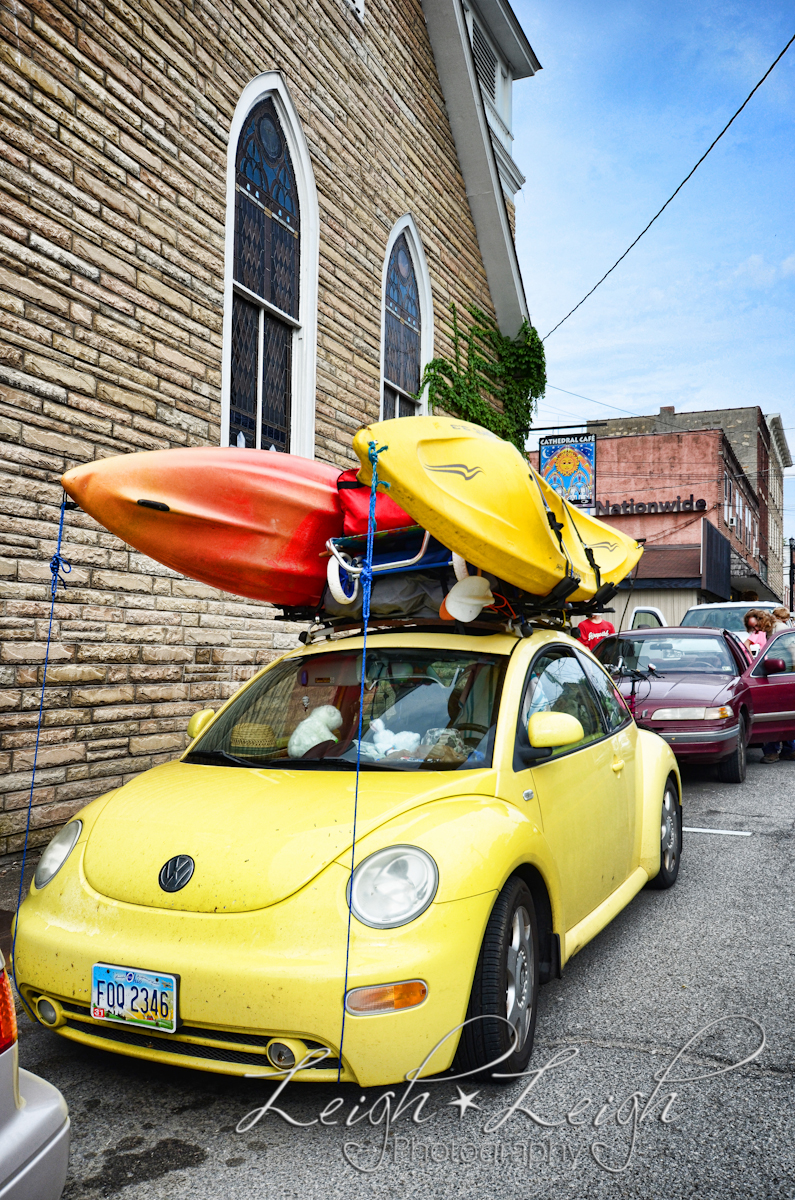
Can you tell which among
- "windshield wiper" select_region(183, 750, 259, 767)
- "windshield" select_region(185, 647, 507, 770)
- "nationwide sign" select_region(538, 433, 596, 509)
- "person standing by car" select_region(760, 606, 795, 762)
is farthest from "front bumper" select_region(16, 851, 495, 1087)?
"nationwide sign" select_region(538, 433, 596, 509)

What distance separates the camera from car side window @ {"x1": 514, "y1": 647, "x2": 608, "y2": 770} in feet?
13.2

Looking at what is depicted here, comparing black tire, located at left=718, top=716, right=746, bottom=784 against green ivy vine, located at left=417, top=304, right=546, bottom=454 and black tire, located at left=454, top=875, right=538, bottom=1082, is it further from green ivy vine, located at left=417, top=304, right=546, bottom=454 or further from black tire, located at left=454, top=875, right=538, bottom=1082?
black tire, located at left=454, top=875, right=538, bottom=1082

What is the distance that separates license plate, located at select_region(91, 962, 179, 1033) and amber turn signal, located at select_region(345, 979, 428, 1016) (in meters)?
0.54

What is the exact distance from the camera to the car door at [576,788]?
3738 mm

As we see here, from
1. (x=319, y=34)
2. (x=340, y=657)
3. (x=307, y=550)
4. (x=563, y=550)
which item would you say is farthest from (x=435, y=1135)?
(x=319, y=34)

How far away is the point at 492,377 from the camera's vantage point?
1363cm

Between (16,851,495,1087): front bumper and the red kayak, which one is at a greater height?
the red kayak

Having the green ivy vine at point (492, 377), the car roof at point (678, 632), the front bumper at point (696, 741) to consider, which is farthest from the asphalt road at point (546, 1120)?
the green ivy vine at point (492, 377)

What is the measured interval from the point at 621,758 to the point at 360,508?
1871 mm

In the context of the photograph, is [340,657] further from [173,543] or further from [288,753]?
[173,543]

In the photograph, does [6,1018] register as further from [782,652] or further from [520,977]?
[782,652]

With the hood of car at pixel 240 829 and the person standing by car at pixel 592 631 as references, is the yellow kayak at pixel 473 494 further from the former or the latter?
the person standing by car at pixel 592 631

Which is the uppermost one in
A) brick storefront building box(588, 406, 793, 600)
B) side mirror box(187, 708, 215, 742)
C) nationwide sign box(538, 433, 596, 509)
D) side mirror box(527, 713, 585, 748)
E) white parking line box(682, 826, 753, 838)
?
brick storefront building box(588, 406, 793, 600)

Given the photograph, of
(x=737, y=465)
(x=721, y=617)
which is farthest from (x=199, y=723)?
(x=737, y=465)
